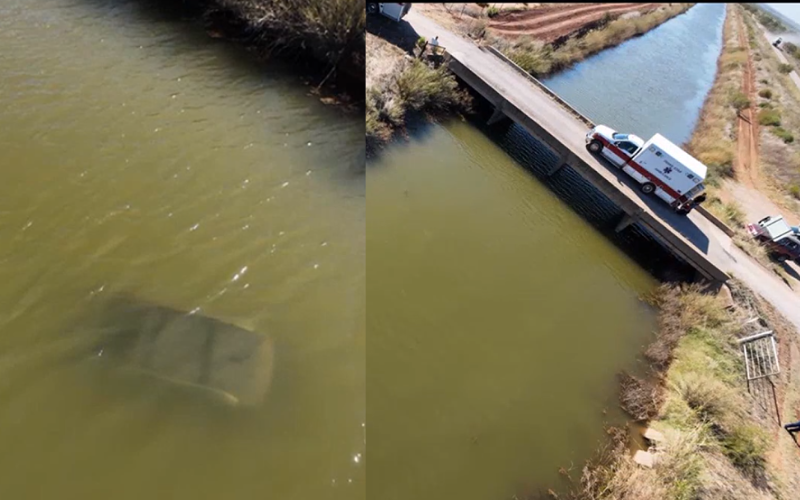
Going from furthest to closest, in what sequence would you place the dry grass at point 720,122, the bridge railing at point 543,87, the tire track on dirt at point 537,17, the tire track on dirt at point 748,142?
1. the tire track on dirt at point 537,17
2. the tire track on dirt at point 748,142
3. the dry grass at point 720,122
4. the bridge railing at point 543,87

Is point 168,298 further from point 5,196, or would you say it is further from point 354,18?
point 354,18

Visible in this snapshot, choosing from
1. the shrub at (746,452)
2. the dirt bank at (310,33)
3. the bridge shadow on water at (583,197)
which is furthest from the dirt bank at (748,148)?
the dirt bank at (310,33)

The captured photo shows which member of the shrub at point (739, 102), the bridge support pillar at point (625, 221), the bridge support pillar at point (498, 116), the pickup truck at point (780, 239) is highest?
the shrub at point (739, 102)

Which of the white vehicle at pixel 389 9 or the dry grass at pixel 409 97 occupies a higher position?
the white vehicle at pixel 389 9

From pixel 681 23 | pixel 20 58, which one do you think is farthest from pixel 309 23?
pixel 681 23

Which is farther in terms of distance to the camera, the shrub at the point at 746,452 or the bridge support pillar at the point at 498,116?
the bridge support pillar at the point at 498,116

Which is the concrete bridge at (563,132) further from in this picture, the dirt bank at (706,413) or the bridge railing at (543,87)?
the dirt bank at (706,413)
